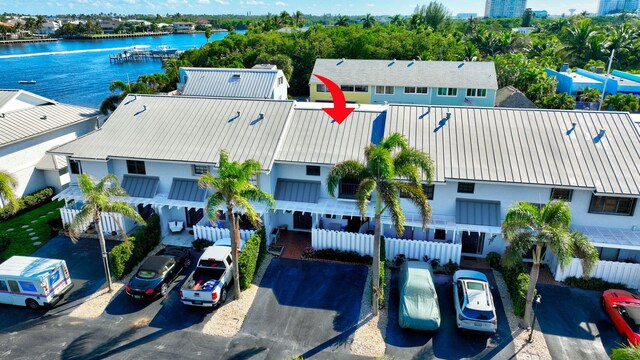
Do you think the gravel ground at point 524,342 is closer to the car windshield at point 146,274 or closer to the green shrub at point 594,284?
the green shrub at point 594,284

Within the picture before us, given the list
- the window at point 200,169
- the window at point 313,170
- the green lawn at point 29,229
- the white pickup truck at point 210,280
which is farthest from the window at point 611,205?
the green lawn at point 29,229

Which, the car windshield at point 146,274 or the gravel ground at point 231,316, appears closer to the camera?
the gravel ground at point 231,316

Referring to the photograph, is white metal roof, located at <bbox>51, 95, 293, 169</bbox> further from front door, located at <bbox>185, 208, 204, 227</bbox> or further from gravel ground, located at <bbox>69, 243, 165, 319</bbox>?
gravel ground, located at <bbox>69, 243, 165, 319</bbox>

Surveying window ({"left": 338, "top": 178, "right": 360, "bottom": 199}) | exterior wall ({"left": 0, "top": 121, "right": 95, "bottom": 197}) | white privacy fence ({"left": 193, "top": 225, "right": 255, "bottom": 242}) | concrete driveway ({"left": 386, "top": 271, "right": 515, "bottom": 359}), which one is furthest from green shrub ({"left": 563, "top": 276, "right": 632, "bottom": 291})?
exterior wall ({"left": 0, "top": 121, "right": 95, "bottom": 197})

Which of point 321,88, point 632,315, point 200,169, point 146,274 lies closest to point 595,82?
point 321,88

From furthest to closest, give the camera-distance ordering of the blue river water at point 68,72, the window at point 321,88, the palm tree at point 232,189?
1. the blue river water at point 68,72
2. the window at point 321,88
3. the palm tree at point 232,189
